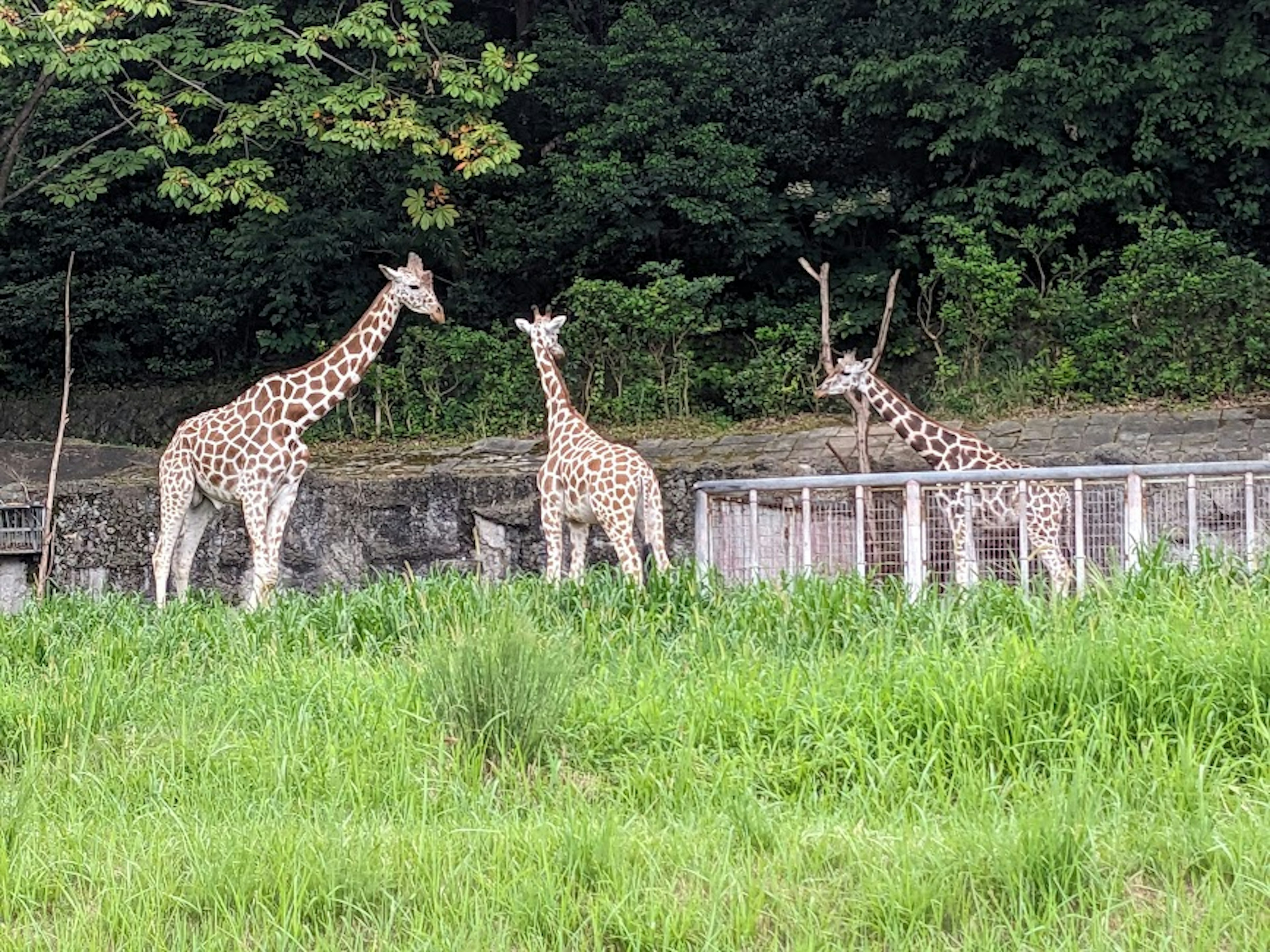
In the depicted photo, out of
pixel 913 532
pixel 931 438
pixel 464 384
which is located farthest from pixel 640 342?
pixel 913 532

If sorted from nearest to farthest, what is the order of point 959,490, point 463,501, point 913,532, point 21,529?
point 913,532 → point 959,490 → point 21,529 → point 463,501

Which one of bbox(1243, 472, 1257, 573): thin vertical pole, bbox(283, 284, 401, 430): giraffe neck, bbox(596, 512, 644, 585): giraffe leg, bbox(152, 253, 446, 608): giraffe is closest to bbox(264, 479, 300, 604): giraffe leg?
bbox(152, 253, 446, 608): giraffe

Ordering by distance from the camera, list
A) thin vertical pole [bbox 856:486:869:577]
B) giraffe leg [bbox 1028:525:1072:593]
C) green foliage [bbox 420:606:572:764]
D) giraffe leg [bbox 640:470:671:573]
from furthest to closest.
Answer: giraffe leg [bbox 640:470:671:573]
giraffe leg [bbox 1028:525:1072:593]
thin vertical pole [bbox 856:486:869:577]
green foliage [bbox 420:606:572:764]

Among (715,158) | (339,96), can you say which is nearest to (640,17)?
(715,158)

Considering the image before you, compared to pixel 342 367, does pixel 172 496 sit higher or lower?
lower

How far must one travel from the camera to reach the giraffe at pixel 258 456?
1086 centimetres

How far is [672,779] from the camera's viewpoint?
6.09m

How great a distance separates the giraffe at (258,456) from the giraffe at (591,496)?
1.45 metres

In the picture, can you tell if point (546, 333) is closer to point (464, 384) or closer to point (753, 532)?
point (753, 532)

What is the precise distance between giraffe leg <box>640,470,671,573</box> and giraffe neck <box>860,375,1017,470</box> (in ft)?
6.86

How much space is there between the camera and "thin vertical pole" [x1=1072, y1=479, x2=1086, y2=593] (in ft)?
26.9

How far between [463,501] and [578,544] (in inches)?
130

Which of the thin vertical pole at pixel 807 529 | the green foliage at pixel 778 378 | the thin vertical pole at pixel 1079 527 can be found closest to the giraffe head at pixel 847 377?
the thin vertical pole at pixel 807 529

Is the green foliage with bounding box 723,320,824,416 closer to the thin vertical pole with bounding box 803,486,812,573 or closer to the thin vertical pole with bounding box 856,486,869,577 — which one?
the thin vertical pole with bounding box 803,486,812,573
